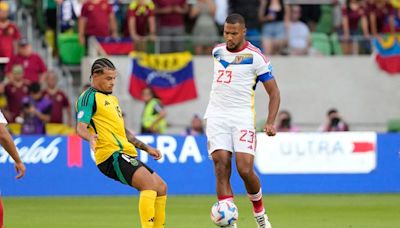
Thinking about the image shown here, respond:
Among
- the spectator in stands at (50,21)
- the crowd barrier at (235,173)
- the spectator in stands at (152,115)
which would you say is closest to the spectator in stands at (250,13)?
the spectator in stands at (152,115)

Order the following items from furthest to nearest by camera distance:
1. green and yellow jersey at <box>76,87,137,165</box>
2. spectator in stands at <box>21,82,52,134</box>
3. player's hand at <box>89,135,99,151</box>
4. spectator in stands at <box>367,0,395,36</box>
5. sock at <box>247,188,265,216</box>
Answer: spectator in stands at <box>367,0,395,36</box>, spectator in stands at <box>21,82,52,134</box>, sock at <box>247,188,265,216</box>, green and yellow jersey at <box>76,87,137,165</box>, player's hand at <box>89,135,99,151</box>

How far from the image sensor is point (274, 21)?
26.8 meters

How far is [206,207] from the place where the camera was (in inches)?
Result: 758

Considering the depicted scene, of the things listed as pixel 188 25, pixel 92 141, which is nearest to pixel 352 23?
pixel 188 25

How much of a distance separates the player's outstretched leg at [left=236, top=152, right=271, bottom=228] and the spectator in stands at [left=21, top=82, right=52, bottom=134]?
1029cm

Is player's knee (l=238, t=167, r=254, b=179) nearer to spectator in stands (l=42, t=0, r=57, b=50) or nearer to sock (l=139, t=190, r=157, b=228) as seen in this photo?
sock (l=139, t=190, r=157, b=228)

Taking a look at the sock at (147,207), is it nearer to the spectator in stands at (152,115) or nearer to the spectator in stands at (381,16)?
the spectator in stands at (152,115)

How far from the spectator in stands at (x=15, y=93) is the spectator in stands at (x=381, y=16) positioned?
8279 millimetres

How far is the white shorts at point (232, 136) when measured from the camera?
44.8 ft

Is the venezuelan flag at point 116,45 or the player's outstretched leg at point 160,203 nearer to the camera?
the player's outstretched leg at point 160,203

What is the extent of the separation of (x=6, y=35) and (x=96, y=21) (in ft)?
7.24

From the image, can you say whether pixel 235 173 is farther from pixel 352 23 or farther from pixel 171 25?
pixel 352 23

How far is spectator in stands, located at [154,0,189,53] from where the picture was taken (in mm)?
25984

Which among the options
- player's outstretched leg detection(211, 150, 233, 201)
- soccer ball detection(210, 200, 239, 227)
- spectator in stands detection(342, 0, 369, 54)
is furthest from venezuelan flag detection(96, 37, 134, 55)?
soccer ball detection(210, 200, 239, 227)
